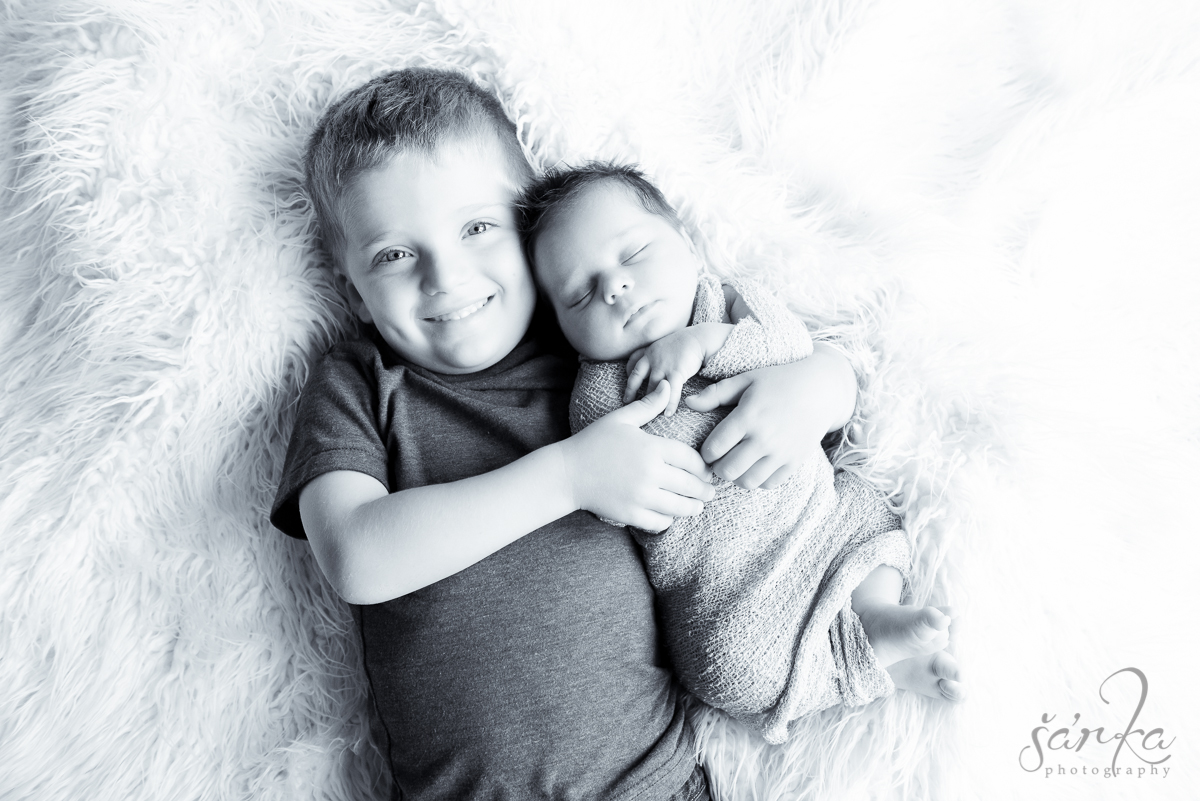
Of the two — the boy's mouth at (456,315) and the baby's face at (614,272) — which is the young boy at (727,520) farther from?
the boy's mouth at (456,315)

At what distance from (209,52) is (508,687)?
1.17 meters

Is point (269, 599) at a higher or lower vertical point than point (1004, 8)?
lower

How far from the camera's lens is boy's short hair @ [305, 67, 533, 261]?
1.26 m

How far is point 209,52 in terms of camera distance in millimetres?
1364

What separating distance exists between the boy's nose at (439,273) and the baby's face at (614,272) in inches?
5.6

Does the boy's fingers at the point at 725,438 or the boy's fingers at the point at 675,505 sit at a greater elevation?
the boy's fingers at the point at 725,438

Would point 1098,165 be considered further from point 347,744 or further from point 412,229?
point 347,744

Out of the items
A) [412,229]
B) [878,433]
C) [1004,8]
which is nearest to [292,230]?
[412,229]

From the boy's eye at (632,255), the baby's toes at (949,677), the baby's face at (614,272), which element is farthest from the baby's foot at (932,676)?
the boy's eye at (632,255)

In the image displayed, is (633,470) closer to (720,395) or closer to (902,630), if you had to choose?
(720,395)

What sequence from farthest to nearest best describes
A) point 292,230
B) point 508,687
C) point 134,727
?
point 292,230 < point 134,727 < point 508,687

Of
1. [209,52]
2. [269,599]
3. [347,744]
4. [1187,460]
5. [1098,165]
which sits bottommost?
[347,744]

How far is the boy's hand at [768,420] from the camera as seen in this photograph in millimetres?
1207

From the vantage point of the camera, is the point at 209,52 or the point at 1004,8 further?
the point at 1004,8
